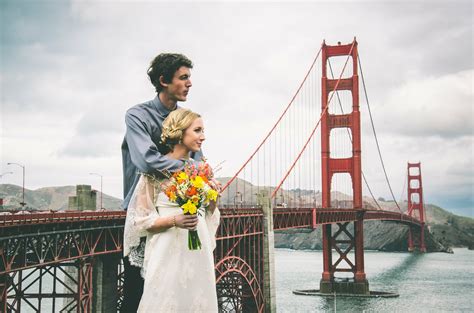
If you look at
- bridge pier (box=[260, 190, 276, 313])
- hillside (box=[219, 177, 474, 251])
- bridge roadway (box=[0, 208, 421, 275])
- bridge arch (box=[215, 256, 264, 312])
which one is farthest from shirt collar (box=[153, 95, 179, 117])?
hillside (box=[219, 177, 474, 251])

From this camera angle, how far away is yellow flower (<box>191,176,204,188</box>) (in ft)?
13.5

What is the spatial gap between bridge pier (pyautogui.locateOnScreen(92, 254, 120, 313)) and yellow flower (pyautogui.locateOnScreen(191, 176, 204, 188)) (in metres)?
19.7

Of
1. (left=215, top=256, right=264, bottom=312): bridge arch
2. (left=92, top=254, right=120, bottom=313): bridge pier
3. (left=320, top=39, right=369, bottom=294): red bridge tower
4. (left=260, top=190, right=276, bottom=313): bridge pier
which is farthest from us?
(left=320, top=39, right=369, bottom=294): red bridge tower

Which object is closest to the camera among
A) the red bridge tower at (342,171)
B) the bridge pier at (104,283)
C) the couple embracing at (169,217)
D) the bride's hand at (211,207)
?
the couple embracing at (169,217)

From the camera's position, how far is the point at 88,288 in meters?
22.0

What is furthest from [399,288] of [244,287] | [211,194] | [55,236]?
[211,194]

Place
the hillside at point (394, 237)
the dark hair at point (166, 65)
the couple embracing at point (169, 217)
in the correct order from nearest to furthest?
1. the couple embracing at point (169, 217)
2. the dark hair at point (166, 65)
3. the hillside at point (394, 237)

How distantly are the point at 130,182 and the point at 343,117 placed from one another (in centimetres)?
5582

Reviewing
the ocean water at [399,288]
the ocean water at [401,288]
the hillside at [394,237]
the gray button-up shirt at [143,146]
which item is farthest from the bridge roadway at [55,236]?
the hillside at [394,237]

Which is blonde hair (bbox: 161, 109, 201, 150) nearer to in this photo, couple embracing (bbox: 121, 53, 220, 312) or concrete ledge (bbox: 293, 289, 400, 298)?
couple embracing (bbox: 121, 53, 220, 312)

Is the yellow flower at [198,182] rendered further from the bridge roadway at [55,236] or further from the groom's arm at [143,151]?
the bridge roadway at [55,236]

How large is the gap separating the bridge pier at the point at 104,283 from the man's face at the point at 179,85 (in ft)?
62.9

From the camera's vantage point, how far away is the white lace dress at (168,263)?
4227mm

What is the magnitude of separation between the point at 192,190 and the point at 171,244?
0.42m
